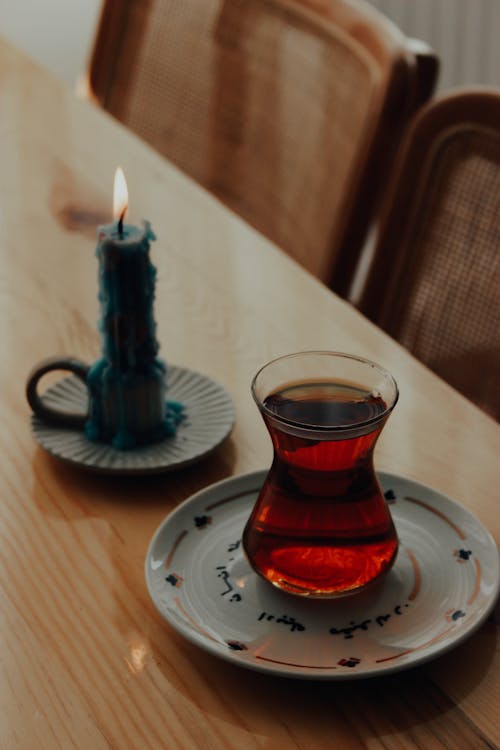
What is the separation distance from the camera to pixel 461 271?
1.03 metres

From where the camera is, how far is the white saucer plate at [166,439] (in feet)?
2.20

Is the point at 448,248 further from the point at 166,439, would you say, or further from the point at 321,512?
the point at 321,512

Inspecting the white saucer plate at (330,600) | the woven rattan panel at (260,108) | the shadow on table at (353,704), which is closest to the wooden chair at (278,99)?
the woven rattan panel at (260,108)

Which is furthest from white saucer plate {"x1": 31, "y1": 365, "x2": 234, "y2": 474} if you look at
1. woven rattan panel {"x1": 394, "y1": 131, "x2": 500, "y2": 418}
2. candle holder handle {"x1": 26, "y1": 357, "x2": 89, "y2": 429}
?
woven rattan panel {"x1": 394, "y1": 131, "x2": 500, "y2": 418}

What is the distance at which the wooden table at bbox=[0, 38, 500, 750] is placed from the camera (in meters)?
0.50

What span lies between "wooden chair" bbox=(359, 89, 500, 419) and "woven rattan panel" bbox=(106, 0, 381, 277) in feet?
0.40

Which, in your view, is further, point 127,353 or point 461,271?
point 461,271

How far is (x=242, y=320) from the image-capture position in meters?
0.87

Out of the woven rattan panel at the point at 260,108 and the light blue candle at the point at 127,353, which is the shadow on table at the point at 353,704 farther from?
the woven rattan panel at the point at 260,108

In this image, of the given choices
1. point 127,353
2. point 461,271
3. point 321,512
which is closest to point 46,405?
point 127,353

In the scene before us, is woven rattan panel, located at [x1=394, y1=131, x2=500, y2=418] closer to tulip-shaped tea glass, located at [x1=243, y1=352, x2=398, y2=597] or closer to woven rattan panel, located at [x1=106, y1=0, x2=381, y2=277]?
woven rattan panel, located at [x1=106, y1=0, x2=381, y2=277]

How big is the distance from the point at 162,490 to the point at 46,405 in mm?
102

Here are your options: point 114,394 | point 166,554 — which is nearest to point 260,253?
point 114,394

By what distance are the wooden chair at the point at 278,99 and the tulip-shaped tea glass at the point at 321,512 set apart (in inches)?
25.3
